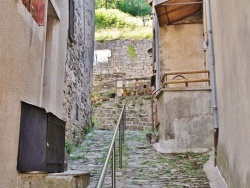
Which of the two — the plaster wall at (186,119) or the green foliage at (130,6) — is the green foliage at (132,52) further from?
the plaster wall at (186,119)

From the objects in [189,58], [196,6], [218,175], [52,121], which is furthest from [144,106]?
[52,121]

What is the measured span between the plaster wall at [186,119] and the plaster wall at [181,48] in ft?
7.42

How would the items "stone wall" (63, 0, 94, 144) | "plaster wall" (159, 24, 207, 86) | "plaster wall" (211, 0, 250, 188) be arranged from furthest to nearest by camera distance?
"plaster wall" (159, 24, 207, 86), "stone wall" (63, 0, 94, 144), "plaster wall" (211, 0, 250, 188)

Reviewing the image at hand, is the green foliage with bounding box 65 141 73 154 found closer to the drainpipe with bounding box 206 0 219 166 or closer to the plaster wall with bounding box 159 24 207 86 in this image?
the drainpipe with bounding box 206 0 219 166

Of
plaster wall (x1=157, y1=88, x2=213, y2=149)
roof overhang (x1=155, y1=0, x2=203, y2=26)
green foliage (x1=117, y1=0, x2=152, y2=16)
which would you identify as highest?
green foliage (x1=117, y1=0, x2=152, y2=16)

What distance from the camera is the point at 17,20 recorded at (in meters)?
3.56

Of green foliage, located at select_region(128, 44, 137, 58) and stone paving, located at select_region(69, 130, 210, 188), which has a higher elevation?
green foliage, located at select_region(128, 44, 137, 58)

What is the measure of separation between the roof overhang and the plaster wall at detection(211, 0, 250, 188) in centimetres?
399

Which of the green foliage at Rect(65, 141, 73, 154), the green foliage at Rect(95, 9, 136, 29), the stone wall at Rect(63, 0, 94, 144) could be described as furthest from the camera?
the green foliage at Rect(95, 9, 136, 29)

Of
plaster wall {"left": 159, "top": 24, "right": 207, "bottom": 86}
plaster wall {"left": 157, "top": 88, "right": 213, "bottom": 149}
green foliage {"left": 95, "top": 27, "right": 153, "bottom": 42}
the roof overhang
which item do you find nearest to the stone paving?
plaster wall {"left": 157, "top": 88, "right": 213, "bottom": 149}

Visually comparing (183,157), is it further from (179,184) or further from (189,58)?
(189,58)

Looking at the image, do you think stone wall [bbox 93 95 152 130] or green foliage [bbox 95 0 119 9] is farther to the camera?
green foliage [bbox 95 0 119 9]

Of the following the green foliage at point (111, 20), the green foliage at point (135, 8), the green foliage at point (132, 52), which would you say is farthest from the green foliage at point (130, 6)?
the green foliage at point (132, 52)

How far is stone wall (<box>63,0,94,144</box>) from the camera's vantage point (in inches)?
265
